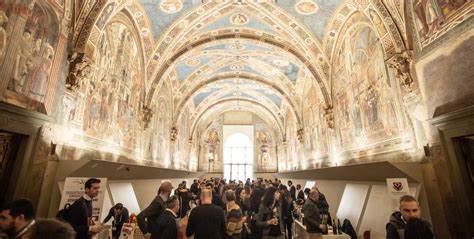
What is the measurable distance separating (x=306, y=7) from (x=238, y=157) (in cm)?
2279

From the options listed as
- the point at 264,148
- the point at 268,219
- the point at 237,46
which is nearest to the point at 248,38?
the point at 237,46

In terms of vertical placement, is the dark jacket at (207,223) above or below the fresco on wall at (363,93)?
below

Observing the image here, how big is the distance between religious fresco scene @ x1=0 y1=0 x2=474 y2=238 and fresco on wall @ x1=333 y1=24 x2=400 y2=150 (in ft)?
0.20

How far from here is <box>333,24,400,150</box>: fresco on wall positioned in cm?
766

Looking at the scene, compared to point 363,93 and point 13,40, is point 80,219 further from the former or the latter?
point 363,93

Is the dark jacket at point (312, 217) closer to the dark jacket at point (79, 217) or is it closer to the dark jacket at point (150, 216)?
the dark jacket at point (150, 216)

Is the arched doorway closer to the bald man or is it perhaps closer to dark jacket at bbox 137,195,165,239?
dark jacket at bbox 137,195,165,239

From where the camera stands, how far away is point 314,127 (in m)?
15.5

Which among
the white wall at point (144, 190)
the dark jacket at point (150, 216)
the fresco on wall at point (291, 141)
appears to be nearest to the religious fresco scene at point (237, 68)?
the white wall at point (144, 190)

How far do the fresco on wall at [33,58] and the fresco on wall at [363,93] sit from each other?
8.89m

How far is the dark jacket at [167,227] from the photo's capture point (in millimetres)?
3793

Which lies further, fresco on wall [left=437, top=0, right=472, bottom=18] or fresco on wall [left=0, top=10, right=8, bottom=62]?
fresco on wall [left=437, top=0, right=472, bottom=18]

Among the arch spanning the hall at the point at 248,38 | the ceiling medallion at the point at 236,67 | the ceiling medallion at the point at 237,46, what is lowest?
the arch spanning the hall at the point at 248,38

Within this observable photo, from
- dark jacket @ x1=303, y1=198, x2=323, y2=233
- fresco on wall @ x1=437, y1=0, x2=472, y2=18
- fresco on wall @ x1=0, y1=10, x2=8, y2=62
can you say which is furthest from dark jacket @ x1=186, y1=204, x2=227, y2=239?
fresco on wall @ x1=437, y1=0, x2=472, y2=18
